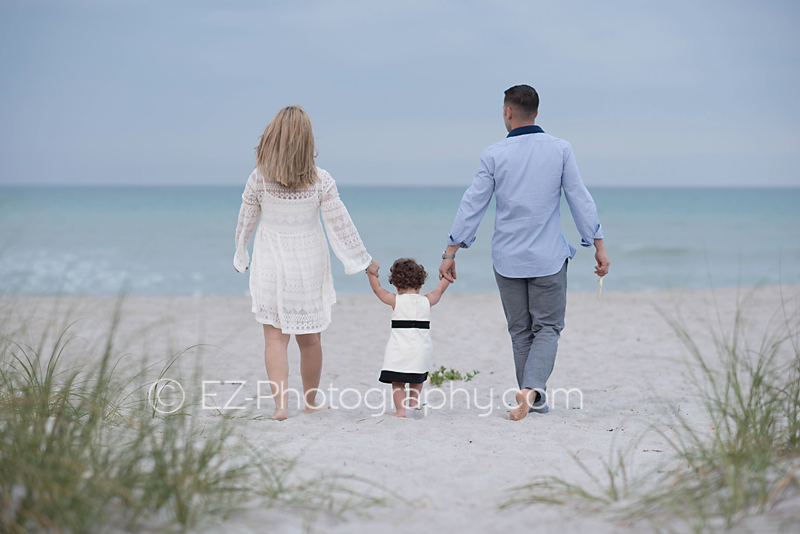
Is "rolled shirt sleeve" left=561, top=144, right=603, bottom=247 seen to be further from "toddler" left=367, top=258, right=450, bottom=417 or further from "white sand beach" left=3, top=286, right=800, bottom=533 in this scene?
"toddler" left=367, top=258, right=450, bottom=417

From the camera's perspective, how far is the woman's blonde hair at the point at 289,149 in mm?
3588

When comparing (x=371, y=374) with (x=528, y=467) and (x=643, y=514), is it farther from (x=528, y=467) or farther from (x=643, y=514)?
(x=643, y=514)

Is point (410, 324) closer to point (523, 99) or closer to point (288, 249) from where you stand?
point (288, 249)

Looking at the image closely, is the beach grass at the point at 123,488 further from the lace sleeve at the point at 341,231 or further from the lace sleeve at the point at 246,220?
the lace sleeve at the point at 341,231

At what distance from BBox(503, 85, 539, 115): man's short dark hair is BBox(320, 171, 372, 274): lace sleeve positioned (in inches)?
49.5

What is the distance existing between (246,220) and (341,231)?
0.59 meters

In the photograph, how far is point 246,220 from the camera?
3775 mm

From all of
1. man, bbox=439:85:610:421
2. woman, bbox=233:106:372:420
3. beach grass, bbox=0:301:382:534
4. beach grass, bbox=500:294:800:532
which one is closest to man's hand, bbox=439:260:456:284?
man, bbox=439:85:610:421

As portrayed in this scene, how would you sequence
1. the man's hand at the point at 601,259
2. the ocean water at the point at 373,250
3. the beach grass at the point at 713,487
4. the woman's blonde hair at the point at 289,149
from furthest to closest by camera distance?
the ocean water at the point at 373,250, the man's hand at the point at 601,259, the woman's blonde hair at the point at 289,149, the beach grass at the point at 713,487

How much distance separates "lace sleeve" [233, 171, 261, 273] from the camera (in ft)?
12.2

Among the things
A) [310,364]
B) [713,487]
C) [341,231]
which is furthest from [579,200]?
[713,487]

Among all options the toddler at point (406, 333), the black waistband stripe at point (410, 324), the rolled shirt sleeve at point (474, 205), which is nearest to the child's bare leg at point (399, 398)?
the toddler at point (406, 333)

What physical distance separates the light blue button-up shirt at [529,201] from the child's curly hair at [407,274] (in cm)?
30

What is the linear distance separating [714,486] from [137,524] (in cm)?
187
